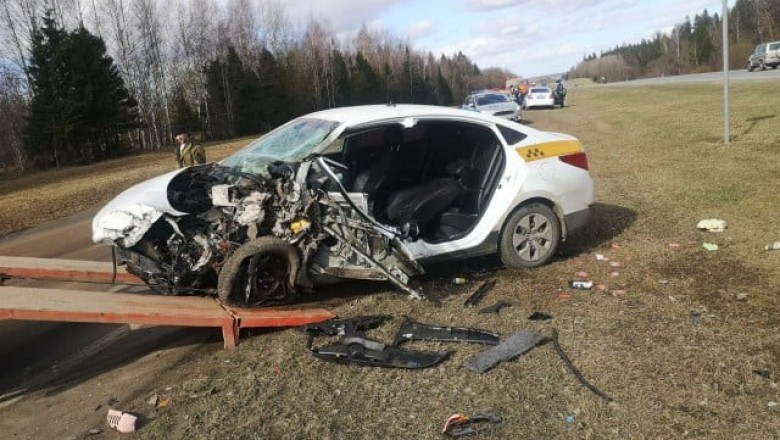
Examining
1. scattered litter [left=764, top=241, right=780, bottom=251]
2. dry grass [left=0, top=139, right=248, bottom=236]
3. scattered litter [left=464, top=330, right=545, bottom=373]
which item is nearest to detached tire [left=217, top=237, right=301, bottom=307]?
scattered litter [left=464, top=330, right=545, bottom=373]

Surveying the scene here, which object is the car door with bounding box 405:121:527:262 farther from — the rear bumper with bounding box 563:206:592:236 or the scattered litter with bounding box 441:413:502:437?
the scattered litter with bounding box 441:413:502:437

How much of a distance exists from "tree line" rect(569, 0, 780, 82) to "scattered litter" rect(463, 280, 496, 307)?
5771 centimetres

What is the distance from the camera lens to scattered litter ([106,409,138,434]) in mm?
3658

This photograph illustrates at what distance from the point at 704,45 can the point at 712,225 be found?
107 meters

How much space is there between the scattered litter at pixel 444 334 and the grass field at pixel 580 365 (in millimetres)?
110

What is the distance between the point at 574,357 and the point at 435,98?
295ft

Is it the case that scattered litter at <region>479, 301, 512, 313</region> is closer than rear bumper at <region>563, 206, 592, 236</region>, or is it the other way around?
scattered litter at <region>479, 301, 512, 313</region>

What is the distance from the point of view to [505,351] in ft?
13.9

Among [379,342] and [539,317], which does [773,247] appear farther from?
[379,342]

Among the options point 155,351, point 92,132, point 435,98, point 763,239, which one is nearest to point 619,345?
point 763,239

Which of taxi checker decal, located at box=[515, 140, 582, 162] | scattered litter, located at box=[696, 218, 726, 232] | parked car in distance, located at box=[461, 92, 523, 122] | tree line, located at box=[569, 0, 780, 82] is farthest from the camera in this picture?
tree line, located at box=[569, 0, 780, 82]

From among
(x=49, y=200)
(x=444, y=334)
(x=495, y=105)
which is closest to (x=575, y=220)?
(x=444, y=334)

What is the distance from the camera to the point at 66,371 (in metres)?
4.84

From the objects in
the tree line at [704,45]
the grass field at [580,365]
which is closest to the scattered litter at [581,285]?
the grass field at [580,365]
